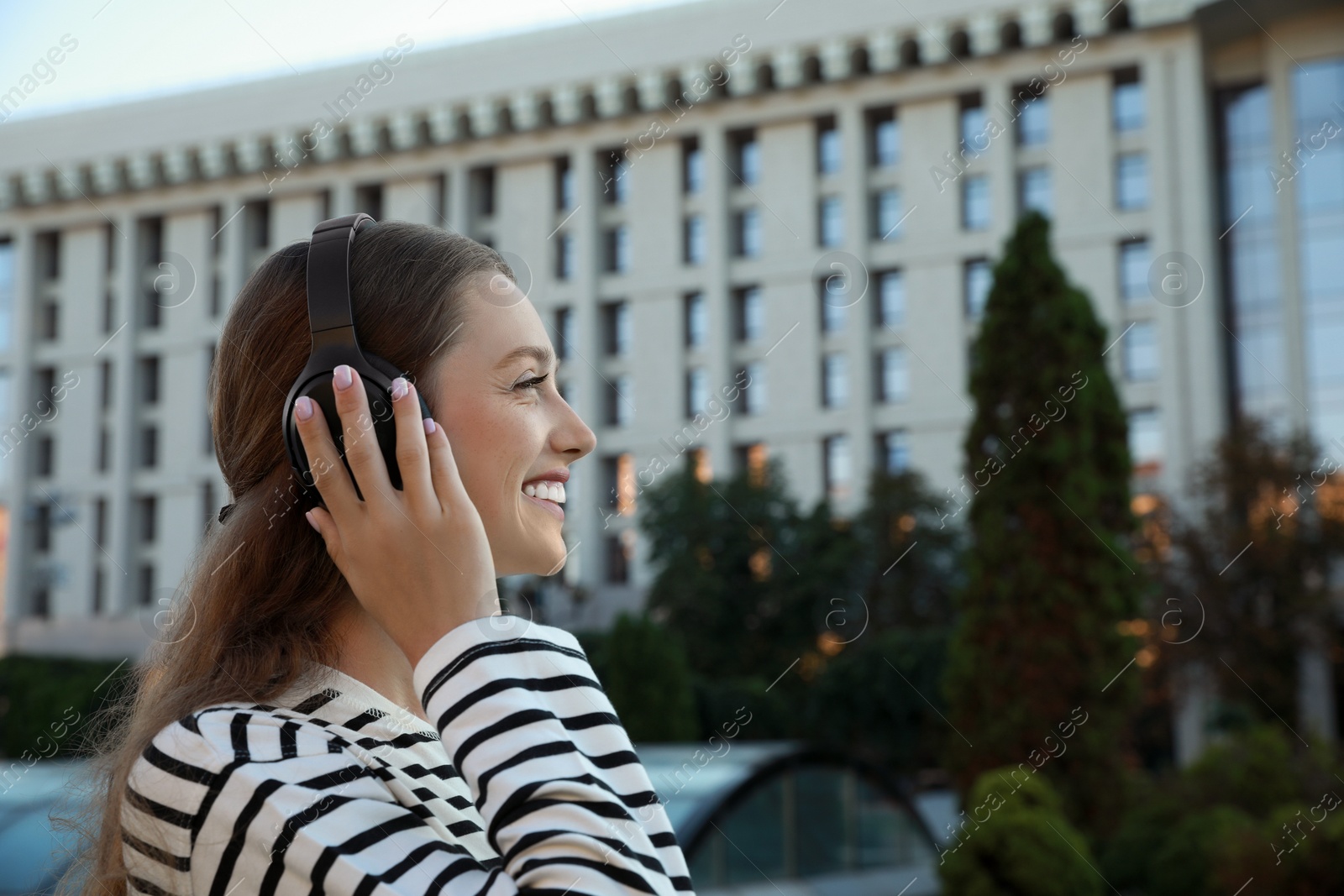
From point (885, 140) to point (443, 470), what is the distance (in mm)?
41988

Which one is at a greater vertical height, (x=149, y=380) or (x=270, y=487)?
(x=149, y=380)

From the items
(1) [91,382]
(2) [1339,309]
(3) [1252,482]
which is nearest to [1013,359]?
(3) [1252,482]

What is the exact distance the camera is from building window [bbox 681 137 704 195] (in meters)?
42.9

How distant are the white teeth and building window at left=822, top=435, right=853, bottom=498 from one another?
1531 inches

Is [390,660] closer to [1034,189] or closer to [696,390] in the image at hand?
[1034,189]

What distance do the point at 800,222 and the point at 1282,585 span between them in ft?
59.4

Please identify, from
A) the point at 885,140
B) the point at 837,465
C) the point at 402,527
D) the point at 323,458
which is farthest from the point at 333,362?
the point at 885,140

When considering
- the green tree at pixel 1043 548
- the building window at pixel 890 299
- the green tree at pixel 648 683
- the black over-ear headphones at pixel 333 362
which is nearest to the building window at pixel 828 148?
the building window at pixel 890 299

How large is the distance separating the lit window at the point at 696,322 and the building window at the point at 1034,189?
10269 millimetres

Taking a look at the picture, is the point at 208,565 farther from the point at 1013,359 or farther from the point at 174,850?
the point at 1013,359

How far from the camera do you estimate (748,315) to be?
42.3 meters

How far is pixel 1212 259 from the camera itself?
37.5 m

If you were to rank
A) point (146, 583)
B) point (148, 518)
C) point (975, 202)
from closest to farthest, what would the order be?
point (975, 202) → point (146, 583) → point (148, 518)

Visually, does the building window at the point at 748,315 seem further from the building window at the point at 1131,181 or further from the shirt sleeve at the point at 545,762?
the shirt sleeve at the point at 545,762
